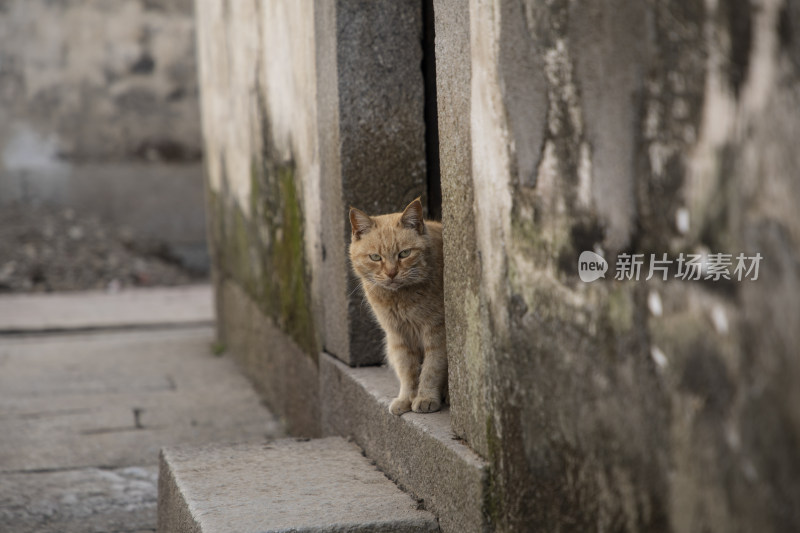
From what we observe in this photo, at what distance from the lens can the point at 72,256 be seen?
9.66 meters

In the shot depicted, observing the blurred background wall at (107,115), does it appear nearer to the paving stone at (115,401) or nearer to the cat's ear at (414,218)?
the paving stone at (115,401)

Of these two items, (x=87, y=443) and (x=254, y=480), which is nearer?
(x=254, y=480)

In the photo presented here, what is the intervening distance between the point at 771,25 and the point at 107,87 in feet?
34.0

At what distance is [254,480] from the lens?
7.72 feet

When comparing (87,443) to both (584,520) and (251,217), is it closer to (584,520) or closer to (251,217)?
→ (251,217)

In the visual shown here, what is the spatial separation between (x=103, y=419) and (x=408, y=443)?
239 centimetres

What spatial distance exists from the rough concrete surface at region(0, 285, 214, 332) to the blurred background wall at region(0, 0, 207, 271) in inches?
68.9

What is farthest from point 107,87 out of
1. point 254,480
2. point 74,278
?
point 254,480

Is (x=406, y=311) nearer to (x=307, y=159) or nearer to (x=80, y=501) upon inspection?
(x=307, y=159)

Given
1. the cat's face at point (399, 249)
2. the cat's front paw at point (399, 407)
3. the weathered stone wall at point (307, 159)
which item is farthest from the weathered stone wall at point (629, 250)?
the weathered stone wall at point (307, 159)

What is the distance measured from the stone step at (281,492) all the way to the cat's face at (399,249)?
554mm

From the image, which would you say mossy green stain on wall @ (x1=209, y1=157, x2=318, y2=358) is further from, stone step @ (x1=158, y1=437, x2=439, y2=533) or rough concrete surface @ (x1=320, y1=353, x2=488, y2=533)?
stone step @ (x1=158, y1=437, x2=439, y2=533)

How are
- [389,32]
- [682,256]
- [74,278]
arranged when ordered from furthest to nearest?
[74,278], [389,32], [682,256]

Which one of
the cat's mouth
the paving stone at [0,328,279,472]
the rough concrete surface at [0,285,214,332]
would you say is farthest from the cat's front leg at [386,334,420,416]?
the rough concrete surface at [0,285,214,332]
